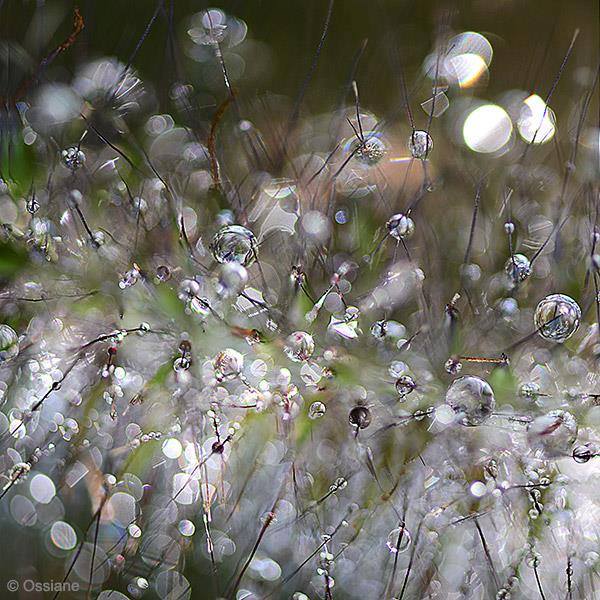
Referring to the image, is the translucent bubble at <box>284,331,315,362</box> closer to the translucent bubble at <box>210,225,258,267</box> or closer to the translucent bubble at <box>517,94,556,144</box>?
the translucent bubble at <box>210,225,258,267</box>

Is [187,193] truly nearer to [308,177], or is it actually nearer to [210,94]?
[308,177]

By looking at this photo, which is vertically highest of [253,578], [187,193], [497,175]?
[497,175]

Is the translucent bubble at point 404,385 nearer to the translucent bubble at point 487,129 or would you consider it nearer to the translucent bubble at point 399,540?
the translucent bubble at point 399,540

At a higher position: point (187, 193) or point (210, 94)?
point (210, 94)

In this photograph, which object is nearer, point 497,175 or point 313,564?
point 313,564

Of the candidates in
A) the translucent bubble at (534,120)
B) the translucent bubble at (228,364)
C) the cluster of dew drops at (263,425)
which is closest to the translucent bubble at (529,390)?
the cluster of dew drops at (263,425)

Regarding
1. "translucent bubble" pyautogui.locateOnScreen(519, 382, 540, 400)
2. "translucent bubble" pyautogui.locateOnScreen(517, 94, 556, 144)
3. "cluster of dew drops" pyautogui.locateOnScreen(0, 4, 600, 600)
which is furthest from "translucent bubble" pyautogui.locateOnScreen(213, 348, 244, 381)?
"translucent bubble" pyautogui.locateOnScreen(517, 94, 556, 144)

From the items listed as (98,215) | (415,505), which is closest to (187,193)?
(98,215)
